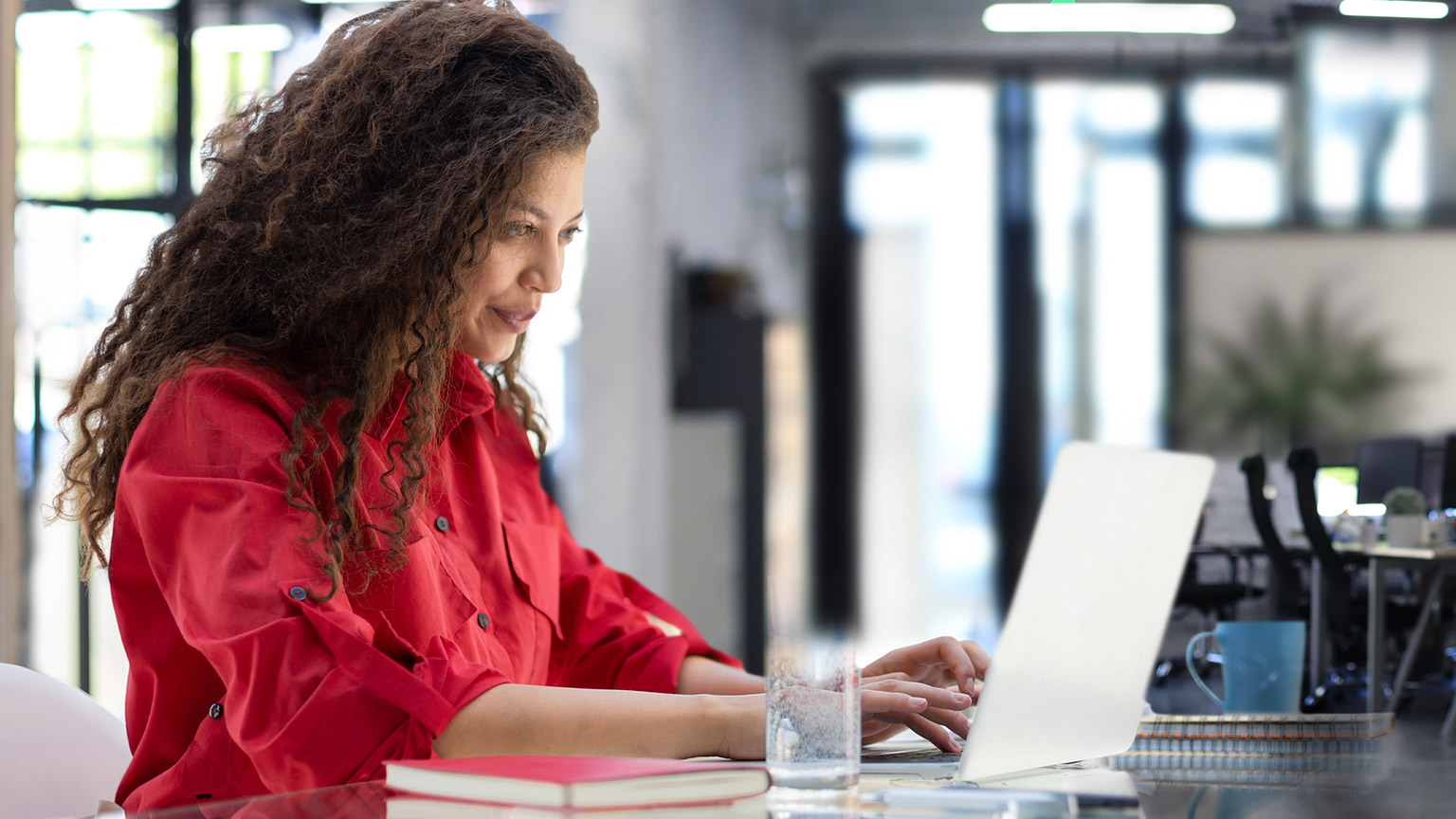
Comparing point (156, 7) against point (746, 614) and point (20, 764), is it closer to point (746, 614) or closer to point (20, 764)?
point (746, 614)

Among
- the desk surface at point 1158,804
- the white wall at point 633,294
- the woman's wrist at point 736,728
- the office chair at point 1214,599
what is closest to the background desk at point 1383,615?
the office chair at point 1214,599

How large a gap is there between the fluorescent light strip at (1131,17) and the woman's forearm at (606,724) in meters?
1.60

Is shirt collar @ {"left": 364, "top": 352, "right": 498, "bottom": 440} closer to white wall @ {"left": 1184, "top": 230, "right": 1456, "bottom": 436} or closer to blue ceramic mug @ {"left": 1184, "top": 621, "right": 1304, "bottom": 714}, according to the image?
blue ceramic mug @ {"left": 1184, "top": 621, "right": 1304, "bottom": 714}

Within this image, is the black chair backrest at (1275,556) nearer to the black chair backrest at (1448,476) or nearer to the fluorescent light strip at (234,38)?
the black chair backrest at (1448,476)

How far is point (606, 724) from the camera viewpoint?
1.01 metres

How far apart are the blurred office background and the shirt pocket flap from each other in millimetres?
1553

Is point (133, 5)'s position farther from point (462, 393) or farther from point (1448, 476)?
point (1448, 476)

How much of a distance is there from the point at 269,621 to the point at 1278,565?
1310 mm

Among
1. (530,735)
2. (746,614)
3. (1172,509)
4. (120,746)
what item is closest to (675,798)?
(530,735)

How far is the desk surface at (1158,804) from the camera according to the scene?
772 millimetres

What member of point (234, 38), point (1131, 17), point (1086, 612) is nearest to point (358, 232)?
point (1086, 612)

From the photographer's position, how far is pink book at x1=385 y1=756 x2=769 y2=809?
72 cm

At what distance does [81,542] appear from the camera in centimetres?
133

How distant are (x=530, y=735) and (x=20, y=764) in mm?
525
